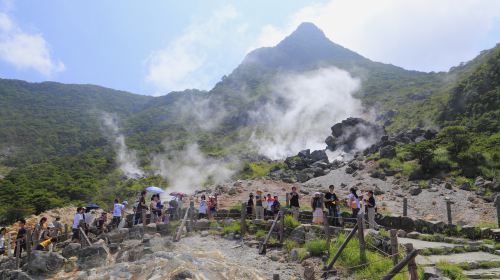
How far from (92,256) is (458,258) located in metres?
13.5

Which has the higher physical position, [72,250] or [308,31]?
[308,31]

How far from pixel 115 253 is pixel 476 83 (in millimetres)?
58673

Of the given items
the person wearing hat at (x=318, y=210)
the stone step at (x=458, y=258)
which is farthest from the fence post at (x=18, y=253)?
the stone step at (x=458, y=258)

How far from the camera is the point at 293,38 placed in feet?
597

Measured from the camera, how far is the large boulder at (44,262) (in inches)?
659

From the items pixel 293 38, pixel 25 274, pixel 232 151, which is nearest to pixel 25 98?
pixel 232 151

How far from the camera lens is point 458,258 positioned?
11.6 metres

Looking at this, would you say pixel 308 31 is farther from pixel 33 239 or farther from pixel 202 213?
pixel 33 239

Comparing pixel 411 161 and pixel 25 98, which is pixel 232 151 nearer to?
pixel 411 161

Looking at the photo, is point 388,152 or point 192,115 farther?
point 192,115

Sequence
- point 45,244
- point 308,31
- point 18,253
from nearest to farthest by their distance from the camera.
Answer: point 18,253 → point 45,244 → point 308,31

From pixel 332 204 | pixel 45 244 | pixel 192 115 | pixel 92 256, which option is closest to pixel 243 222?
pixel 332 204

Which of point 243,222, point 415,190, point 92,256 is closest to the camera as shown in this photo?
point 92,256

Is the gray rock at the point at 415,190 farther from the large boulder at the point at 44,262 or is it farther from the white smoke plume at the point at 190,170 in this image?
the large boulder at the point at 44,262
